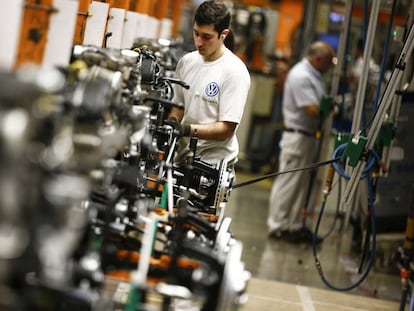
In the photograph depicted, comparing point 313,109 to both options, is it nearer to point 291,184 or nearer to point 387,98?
point 291,184

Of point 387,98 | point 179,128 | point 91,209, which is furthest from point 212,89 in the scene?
point 91,209

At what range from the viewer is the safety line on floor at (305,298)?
6.57 m

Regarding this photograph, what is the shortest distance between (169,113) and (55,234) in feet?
10.5

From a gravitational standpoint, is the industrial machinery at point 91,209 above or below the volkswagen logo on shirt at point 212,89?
below

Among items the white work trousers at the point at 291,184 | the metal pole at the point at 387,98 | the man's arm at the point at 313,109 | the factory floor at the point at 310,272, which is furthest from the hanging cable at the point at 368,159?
the white work trousers at the point at 291,184

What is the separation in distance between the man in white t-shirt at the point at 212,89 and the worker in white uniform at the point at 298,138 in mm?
3182

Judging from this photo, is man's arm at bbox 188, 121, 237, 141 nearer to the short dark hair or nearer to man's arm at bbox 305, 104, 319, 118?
the short dark hair

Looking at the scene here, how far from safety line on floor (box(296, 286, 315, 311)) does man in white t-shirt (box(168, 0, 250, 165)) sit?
142 centimetres

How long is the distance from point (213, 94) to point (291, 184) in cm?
370

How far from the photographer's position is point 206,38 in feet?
17.9

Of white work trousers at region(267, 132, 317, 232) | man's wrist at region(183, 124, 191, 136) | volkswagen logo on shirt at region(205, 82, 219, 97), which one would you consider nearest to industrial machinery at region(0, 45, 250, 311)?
man's wrist at region(183, 124, 191, 136)

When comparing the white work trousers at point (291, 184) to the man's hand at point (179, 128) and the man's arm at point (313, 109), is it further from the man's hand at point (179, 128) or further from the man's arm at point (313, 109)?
the man's hand at point (179, 128)

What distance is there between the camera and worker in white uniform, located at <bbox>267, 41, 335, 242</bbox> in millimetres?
8867

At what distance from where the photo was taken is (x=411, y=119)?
820 cm
